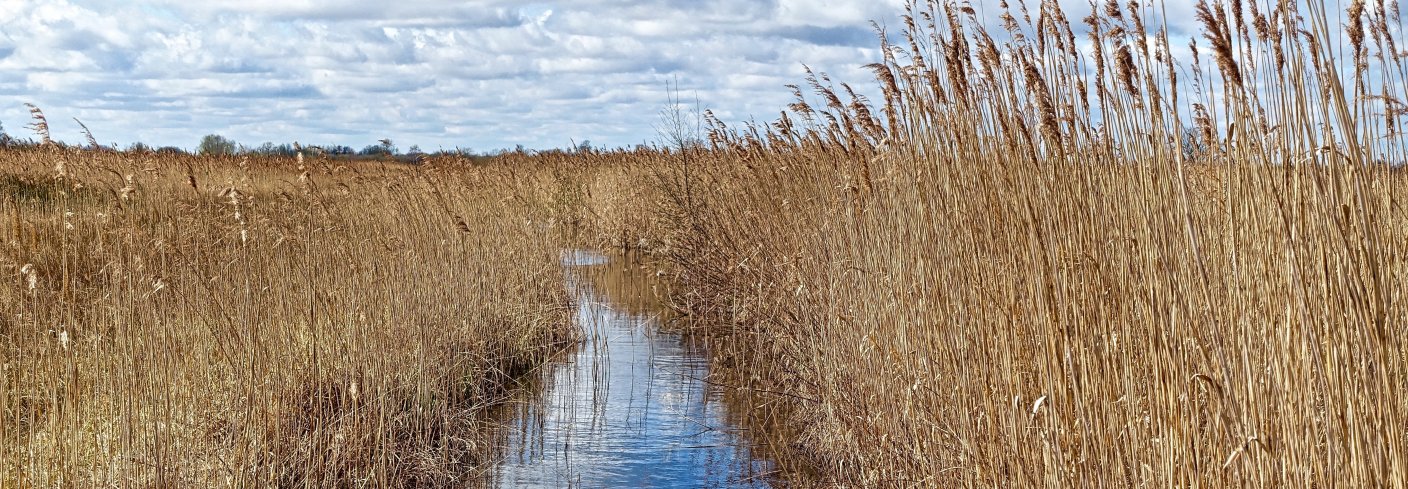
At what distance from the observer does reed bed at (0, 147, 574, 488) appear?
355 cm

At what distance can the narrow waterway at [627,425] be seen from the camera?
485 cm

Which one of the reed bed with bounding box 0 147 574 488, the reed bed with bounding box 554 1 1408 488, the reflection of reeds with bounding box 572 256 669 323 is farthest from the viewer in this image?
the reflection of reeds with bounding box 572 256 669 323

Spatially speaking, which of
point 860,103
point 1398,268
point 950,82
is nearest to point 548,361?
point 860,103

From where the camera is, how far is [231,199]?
3930 mm

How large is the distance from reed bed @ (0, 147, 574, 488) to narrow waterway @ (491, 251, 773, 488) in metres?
0.23

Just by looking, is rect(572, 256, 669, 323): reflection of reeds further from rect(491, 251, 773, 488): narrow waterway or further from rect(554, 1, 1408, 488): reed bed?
rect(554, 1, 1408, 488): reed bed

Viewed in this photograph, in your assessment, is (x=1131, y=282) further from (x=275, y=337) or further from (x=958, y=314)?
(x=275, y=337)

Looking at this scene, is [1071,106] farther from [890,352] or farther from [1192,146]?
[890,352]

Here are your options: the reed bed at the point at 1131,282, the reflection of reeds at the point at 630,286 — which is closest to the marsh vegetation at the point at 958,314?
the reed bed at the point at 1131,282

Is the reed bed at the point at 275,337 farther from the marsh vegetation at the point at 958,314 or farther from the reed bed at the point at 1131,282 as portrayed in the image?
the reed bed at the point at 1131,282

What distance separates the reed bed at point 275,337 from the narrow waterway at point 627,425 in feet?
0.75

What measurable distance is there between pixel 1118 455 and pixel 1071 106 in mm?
782

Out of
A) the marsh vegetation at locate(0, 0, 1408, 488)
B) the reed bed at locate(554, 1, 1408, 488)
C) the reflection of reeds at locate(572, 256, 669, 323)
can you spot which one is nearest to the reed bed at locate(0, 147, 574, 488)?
the marsh vegetation at locate(0, 0, 1408, 488)

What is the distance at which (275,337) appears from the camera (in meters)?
4.20
